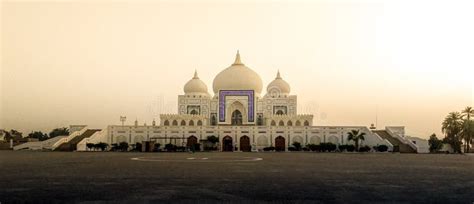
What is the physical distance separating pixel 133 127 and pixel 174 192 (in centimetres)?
5076

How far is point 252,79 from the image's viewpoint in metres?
72.2

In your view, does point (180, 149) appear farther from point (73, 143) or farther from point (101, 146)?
point (73, 143)

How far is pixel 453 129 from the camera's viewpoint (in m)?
60.4

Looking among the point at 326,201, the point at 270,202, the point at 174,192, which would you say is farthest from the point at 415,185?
the point at 174,192

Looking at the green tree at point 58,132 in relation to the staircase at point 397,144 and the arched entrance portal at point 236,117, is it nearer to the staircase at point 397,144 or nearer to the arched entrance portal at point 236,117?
the arched entrance portal at point 236,117

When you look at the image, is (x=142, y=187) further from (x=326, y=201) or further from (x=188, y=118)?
(x=188, y=118)

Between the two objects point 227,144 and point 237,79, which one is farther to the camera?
point 237,79

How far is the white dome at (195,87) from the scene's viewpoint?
247 ft

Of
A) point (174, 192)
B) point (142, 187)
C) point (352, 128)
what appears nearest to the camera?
point (174, 192)

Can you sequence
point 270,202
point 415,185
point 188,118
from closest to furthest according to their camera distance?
1. point 270,202
2. point 415,185
3. point 188,118

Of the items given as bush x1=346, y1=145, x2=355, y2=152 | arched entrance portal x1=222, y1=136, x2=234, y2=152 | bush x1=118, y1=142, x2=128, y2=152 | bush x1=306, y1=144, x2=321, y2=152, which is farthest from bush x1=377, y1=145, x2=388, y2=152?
bush x1=118, y1=142, x2=128, y2=152

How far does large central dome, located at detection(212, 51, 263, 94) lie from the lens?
71.1m

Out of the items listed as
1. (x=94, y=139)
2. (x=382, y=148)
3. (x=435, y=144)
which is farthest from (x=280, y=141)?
(x=94, y=139)

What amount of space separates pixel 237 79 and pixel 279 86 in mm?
7642
